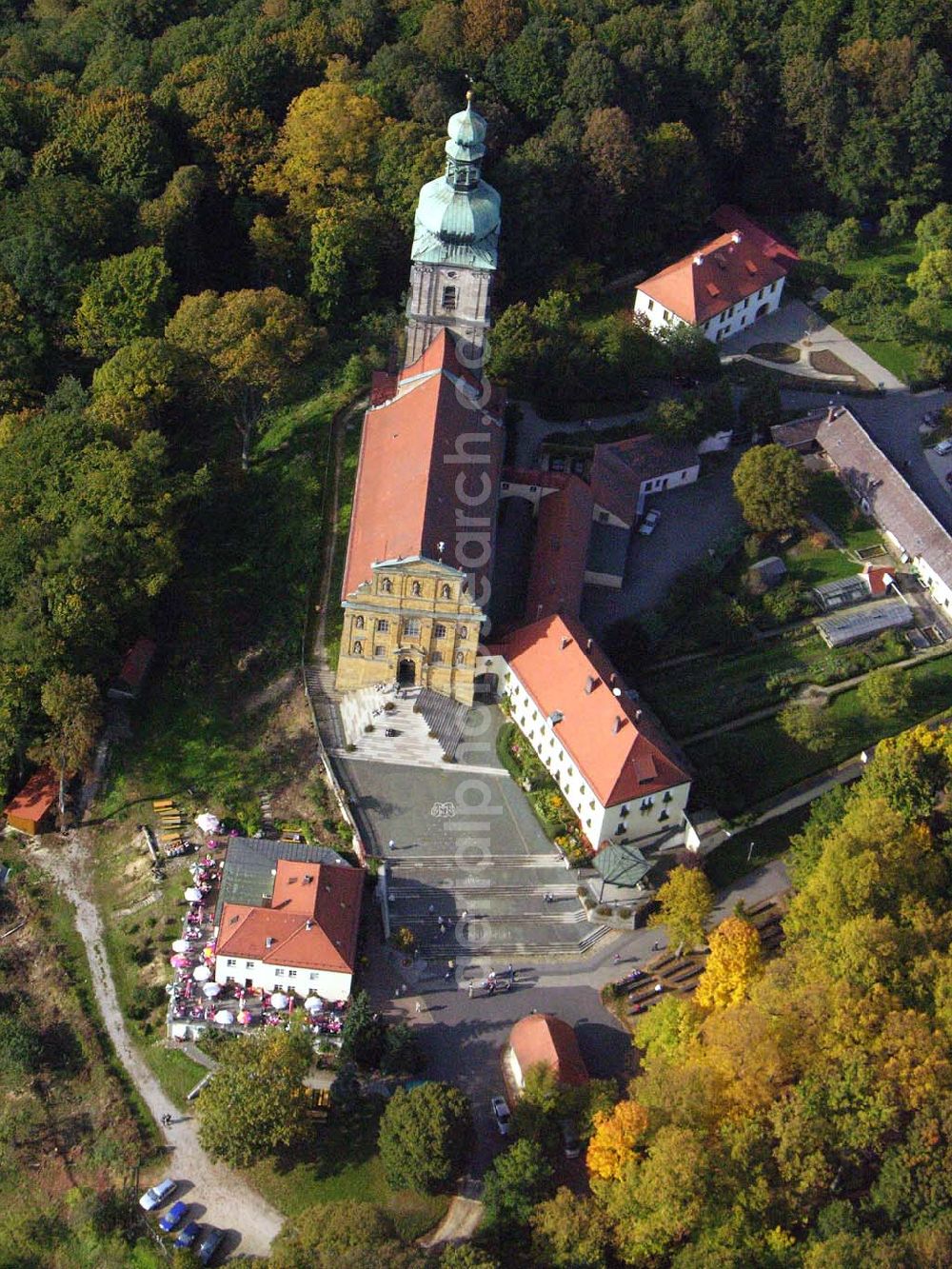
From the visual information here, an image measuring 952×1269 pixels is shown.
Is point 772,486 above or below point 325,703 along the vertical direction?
above

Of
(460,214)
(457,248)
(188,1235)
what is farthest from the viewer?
(457,248)

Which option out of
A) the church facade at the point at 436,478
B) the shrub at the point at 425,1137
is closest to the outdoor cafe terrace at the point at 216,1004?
the shrub at the point at 425,1137

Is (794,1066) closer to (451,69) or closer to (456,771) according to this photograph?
(456,771)

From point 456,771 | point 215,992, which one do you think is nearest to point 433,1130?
point 215,992

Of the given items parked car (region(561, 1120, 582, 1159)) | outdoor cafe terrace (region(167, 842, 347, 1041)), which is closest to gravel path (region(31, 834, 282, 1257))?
outdoor cafe terrace (region(167, 842, 347, 1041))

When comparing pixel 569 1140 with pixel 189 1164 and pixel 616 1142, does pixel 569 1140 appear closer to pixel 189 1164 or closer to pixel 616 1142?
pixel 616 1142

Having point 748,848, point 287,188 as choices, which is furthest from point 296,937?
point 287,188
